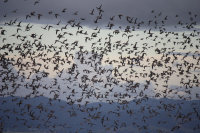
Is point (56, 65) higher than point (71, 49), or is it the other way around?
point (71, 49)

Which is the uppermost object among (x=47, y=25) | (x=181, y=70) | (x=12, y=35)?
(x=47, y=25)

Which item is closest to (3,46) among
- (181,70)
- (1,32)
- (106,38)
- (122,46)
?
(1,32)

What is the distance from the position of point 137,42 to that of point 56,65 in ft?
77.5

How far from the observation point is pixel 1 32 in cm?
2800

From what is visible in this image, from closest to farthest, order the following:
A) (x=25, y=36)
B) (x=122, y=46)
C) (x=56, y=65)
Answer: (x=25, y=36) < (x=122, y=46) < (x=56, y=65)

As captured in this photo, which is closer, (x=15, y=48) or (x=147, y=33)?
(x=147, y=33)

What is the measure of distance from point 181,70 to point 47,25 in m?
37.3

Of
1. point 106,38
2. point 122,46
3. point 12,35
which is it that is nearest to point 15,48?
point 12,35

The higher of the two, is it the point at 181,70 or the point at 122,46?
the point at 122,46

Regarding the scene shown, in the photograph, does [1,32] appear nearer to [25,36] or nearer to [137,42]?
[25,36]

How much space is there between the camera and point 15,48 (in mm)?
36156

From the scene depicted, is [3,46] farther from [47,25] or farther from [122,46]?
[122,46]

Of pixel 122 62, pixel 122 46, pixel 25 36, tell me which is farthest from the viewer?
pixel 122 62

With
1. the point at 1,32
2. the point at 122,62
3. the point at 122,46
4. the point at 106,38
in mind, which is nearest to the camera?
the point at 1,32
